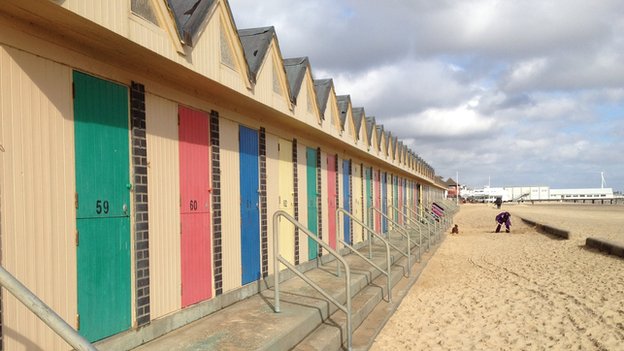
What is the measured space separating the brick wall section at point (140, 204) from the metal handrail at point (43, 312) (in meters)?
2.40

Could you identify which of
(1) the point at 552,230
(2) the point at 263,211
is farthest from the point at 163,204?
(1) the point at 552,230

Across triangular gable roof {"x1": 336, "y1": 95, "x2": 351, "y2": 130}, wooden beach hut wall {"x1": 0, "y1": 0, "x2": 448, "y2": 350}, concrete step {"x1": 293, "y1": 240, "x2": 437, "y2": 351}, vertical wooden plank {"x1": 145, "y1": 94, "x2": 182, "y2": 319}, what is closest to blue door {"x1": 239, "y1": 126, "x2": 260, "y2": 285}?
wooden beach hut wall {"x1": 0, "y1": 0, "x2": 448, "y2": 350}

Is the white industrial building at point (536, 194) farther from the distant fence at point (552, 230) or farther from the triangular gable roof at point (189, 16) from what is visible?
the triangular gable roof at point (189, 16)

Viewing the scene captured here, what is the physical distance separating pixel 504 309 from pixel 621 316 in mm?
1528

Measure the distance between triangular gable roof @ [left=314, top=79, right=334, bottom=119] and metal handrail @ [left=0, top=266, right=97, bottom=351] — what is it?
297 inches

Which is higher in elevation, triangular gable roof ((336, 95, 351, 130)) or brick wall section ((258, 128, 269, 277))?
triangular gable roof ((336, 95, 351, 130))

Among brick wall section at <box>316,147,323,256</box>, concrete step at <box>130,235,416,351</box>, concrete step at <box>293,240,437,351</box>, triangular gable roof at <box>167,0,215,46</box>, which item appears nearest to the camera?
concrete step at <box>130,235,416,351</box>

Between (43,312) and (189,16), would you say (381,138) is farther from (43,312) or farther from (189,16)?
(43,312)

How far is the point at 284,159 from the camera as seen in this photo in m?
8.52

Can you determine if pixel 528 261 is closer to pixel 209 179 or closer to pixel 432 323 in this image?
pixel 432 323

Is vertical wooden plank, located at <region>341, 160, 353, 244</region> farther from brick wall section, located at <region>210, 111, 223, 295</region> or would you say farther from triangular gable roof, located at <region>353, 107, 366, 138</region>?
brick wall section, located at <region>210, 111, 223, 295</region>

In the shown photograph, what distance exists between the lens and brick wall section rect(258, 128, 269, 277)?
740 centimetres

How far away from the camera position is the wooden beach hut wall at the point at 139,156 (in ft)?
11.3

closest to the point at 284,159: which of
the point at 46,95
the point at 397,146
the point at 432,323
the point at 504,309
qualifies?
the point at 432,323
